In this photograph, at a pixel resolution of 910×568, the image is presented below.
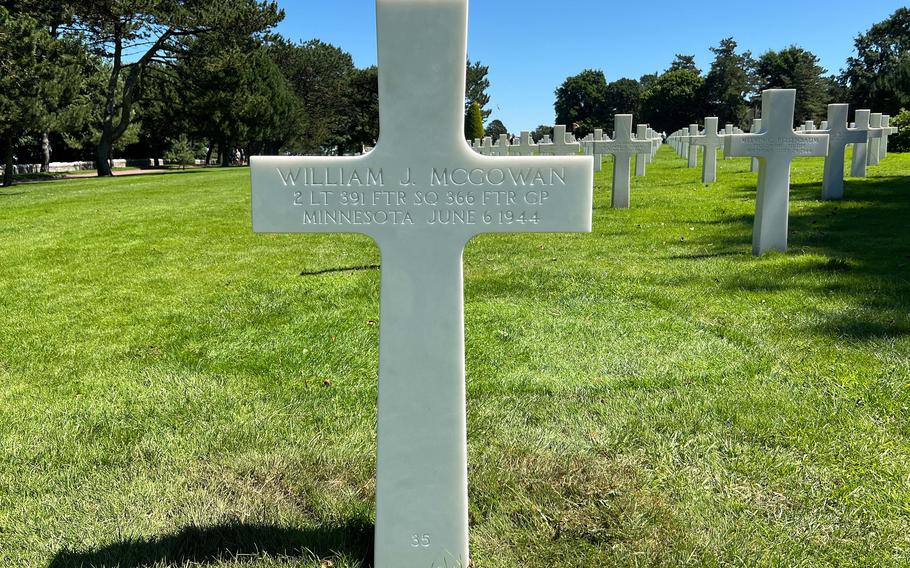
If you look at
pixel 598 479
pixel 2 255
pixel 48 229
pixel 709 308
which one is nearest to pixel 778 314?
pixel 709 308

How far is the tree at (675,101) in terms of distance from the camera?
75.3m

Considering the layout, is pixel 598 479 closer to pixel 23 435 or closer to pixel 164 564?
pixel 164 564

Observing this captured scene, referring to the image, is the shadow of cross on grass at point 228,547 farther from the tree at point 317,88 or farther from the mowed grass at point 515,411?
the tree at point 317,88

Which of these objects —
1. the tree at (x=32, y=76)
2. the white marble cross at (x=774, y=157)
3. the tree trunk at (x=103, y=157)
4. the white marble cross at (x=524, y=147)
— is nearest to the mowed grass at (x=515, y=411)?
the white marble cross at (x=774, y=157)

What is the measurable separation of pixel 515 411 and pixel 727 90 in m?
75.0

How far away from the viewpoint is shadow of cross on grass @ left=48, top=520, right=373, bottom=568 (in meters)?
2.44

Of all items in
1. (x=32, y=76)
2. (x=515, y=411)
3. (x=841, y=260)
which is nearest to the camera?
(x=515, y=411)

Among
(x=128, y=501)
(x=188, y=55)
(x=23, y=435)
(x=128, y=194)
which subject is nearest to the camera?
(x=128, y=501)

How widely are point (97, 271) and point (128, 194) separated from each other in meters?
13.8

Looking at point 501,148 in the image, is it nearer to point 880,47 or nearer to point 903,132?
point 903,132

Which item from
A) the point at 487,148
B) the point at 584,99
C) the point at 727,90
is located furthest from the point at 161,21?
the point at 584,99

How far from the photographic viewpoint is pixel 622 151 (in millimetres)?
12047

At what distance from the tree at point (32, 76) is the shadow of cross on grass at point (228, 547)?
62.4 feet

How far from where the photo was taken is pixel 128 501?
111 inches
